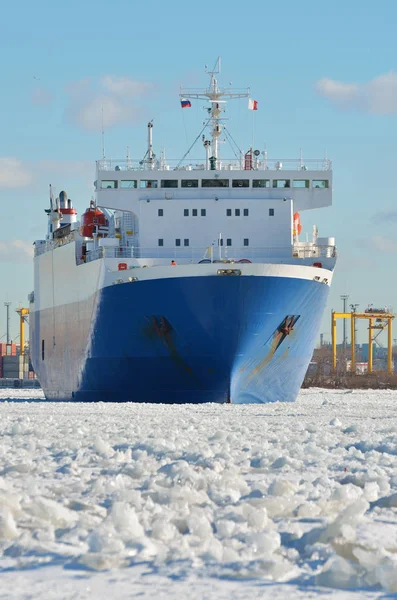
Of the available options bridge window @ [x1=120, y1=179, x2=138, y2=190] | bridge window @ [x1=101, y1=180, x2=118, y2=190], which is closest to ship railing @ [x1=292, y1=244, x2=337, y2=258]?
bridge window @ [x1=120, y1=179, x2=138, y2=190]

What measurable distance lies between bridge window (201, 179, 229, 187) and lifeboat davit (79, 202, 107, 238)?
13.0ft

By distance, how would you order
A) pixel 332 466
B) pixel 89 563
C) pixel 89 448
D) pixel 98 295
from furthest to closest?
pixel 98 295
pixel 89 448
pixel 332 466
pixel 89 563

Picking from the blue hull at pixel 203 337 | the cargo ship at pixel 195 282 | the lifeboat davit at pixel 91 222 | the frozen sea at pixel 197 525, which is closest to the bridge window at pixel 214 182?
the cargo ship at pixel 195 282

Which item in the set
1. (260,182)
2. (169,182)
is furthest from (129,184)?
(260,182)

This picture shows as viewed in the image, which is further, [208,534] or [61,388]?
[61,388]

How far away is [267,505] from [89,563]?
5.41 ft

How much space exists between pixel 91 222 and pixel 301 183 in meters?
6.77

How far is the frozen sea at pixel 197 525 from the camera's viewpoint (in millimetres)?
4809

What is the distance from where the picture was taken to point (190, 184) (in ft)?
104

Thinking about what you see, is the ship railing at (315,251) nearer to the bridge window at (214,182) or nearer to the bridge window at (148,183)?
the bridge window at (214,182)

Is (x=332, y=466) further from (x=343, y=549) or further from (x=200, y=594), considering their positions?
(x=200, y=594)

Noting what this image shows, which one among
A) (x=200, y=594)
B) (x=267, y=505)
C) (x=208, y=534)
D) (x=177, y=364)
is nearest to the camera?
(x=200, y=594)

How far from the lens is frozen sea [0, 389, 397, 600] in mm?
4809

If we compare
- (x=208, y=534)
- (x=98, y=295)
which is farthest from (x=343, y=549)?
(x=98, y=295)
